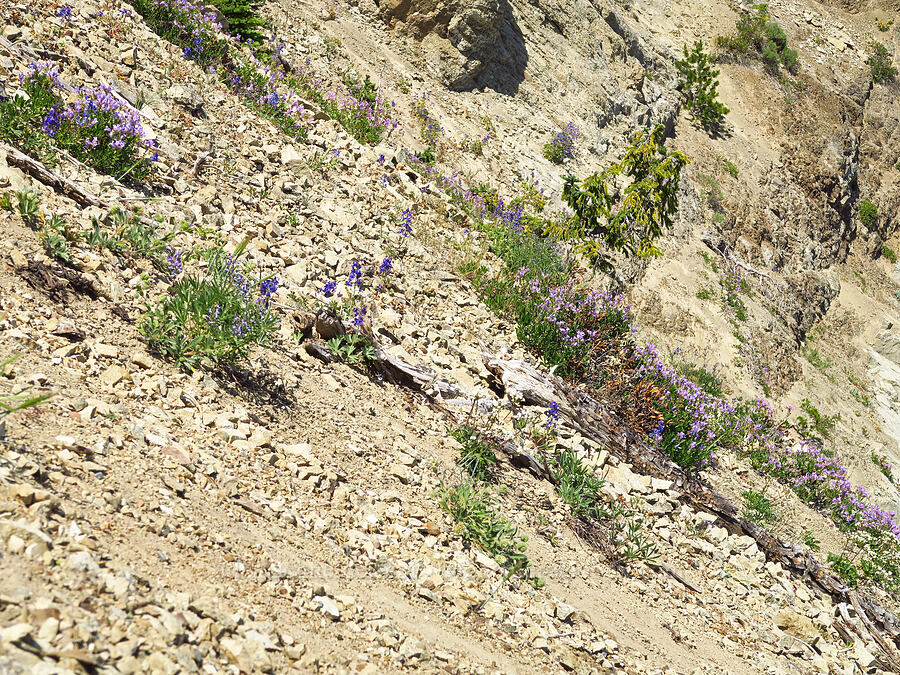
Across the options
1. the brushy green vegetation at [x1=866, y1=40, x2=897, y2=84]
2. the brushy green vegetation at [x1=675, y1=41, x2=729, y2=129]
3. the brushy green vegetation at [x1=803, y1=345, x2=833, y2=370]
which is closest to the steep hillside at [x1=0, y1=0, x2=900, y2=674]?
the brushy green vegetation at [x1=803, y1=345, x2=833, y2=370]

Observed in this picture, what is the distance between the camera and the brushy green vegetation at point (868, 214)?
2780 centimetres

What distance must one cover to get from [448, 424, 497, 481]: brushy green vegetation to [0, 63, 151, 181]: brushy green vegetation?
4.25m

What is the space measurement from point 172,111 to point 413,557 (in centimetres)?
660

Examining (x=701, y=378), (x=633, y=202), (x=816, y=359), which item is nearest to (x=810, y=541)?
(x=633, y=202)

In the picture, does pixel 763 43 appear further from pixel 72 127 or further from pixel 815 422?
pixel 72 127

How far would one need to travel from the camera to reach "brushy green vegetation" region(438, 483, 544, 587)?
464 centimetres

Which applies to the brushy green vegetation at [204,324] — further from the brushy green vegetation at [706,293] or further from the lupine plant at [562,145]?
the brushy green vegetation at [706,293]

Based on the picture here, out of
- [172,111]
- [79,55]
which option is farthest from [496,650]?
[79,55]

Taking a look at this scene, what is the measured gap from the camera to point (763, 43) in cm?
2631

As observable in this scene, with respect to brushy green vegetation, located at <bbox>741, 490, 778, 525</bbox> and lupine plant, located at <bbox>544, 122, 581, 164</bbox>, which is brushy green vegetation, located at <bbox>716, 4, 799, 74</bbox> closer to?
lupine plant, located at <bbox>544, 122, 581, 164</bbox>

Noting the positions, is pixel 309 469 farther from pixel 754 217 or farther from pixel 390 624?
pixel 754 217

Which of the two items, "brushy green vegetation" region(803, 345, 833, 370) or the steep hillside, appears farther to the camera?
"brushy green vegetation" region(803, 345, 833, 370)

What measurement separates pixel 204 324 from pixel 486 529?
271cm

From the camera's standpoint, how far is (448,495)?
16.1 feet
